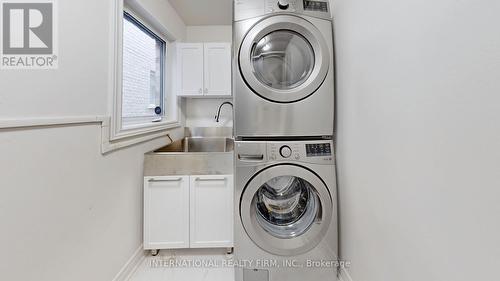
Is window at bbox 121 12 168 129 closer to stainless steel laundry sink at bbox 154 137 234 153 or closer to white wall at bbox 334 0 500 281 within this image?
stainless steel laundry sink at bbox 154 137 234 153

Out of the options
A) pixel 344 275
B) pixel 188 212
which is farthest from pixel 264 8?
pixel 344 275

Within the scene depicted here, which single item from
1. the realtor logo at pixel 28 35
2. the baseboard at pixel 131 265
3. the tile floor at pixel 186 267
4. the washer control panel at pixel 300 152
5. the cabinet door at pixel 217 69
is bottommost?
the tile floor at pixel 186 267

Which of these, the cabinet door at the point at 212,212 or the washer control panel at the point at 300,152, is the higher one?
the washer control panel at the point at 300,152

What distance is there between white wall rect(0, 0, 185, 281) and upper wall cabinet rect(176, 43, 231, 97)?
1.34 m

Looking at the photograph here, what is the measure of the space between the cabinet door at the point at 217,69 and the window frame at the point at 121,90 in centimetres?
44

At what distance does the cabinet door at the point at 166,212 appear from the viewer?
1.85 m

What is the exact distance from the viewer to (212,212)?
189 centimetres

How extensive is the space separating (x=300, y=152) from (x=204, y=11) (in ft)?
6.96

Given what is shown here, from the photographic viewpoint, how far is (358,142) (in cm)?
133

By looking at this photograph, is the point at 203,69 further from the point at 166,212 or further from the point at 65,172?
the point at 65,172

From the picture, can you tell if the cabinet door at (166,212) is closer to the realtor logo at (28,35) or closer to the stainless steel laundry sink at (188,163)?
the stainless steel laundry sink at (188,163)

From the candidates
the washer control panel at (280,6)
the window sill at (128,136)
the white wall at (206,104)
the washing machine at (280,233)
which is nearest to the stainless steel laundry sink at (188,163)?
the window sill at (128,136)

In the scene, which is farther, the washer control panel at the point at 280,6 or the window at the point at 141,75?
the window at the point at 141,75

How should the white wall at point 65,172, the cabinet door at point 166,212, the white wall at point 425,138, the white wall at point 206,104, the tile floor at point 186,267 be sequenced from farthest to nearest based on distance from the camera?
the white wall at point 206,104 < the cabinet door at point 166,212 < the tile floor at point 186,267 < the white wall at point 65,172 < the white wall at point 425,138
